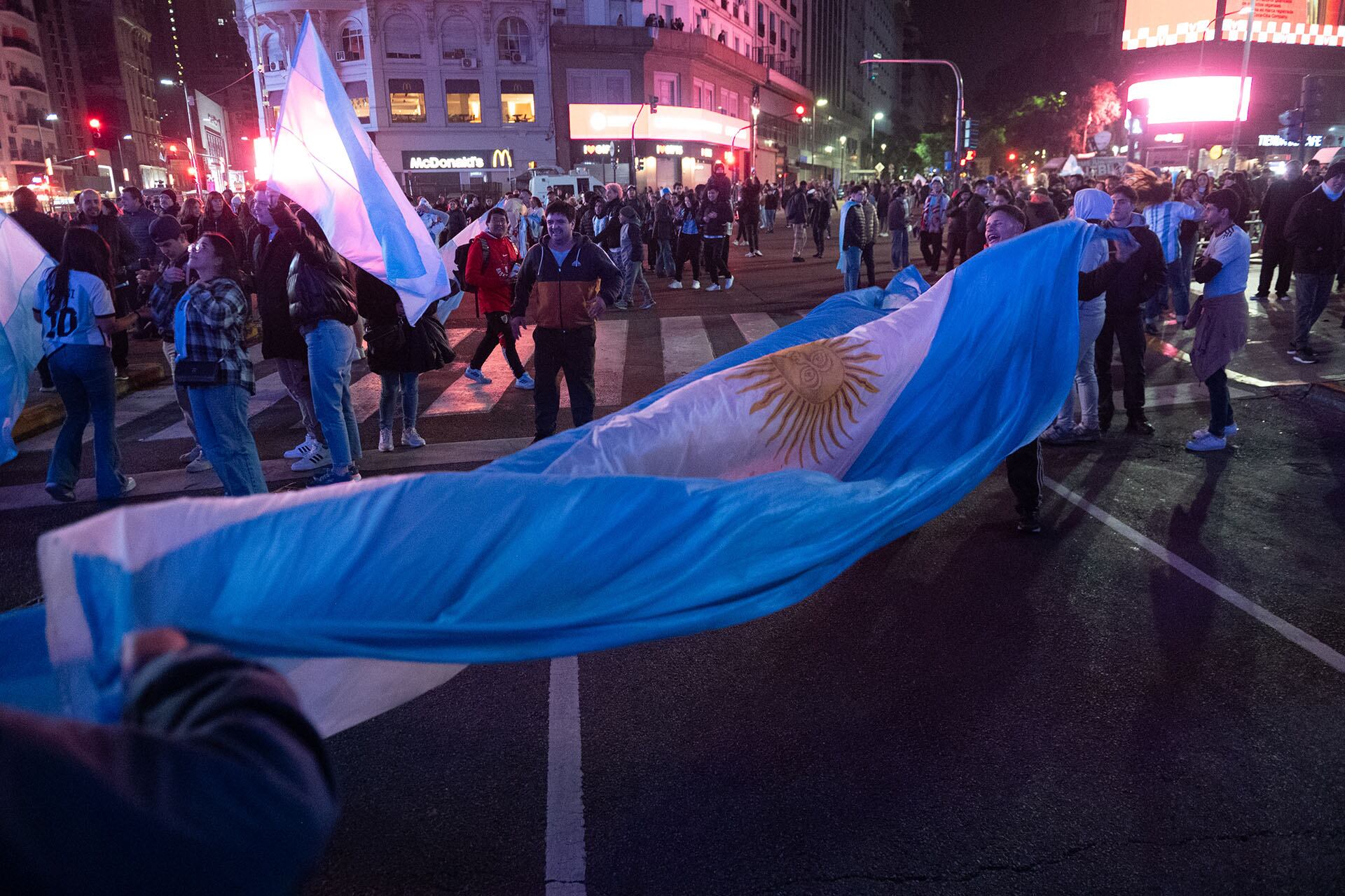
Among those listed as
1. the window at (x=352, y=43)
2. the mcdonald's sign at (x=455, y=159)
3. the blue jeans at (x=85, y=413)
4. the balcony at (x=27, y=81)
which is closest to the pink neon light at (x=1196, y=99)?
the mcdonald's sign at (x=455, y=159)

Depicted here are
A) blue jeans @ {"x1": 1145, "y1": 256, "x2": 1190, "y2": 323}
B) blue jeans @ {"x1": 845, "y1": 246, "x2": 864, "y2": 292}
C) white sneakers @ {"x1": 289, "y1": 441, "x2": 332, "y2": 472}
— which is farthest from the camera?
blue jeans @ {"x1": 845, "y1": 246, "x2": 864, "y2": 292}

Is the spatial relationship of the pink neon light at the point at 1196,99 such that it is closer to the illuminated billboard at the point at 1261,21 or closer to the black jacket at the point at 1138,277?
the illuminated billboard at the point at 1261,21

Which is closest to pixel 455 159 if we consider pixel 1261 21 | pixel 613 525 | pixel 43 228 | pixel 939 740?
pixel 43 228

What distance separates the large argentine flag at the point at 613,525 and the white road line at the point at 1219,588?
1.39 meters

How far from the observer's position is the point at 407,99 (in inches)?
1956

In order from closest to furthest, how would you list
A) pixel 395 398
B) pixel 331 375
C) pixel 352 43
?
1. pixel 331 375
2. pixel 395 398
3. pixel 352 43

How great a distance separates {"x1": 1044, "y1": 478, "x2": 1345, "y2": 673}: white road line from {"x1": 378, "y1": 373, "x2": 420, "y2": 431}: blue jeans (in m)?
5.32

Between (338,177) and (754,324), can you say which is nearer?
(338,177)

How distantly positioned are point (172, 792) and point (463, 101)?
176 feet

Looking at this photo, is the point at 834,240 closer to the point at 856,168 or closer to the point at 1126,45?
the point at 1126,45

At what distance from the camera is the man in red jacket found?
31.5 ft

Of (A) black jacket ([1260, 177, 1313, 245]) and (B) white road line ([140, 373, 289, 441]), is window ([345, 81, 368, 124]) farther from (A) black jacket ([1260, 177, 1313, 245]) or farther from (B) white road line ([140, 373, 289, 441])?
(A) black jacket ([1260, 177, 1313, 245])

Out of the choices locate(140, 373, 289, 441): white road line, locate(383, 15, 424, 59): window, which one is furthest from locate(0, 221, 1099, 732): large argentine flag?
locate(383, 15, 424, 59): window

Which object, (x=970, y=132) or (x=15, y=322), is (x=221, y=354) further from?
(x=970, y=132)
